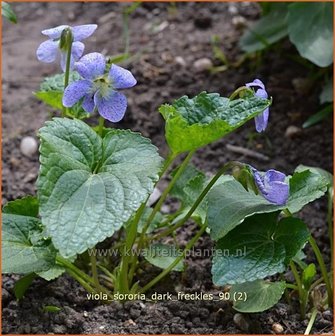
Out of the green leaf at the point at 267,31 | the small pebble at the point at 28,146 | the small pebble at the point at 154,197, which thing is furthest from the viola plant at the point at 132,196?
the green leaf at the point at 267,31

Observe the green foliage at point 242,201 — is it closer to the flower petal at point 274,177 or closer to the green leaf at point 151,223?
the flower petal at point 274,177

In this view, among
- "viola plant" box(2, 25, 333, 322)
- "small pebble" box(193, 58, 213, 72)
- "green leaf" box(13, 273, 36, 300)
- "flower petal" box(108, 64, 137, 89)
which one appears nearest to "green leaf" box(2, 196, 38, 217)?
"viola plant" box(2, 25, 333, 322)

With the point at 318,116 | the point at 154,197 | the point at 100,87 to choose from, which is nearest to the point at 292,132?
the point at 318,116

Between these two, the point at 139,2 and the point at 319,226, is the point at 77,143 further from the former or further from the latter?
the point at 139,2

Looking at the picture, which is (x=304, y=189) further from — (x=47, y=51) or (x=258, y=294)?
(x=47, y=51)

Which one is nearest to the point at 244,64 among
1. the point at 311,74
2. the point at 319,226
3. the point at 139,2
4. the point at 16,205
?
the point at 311,74

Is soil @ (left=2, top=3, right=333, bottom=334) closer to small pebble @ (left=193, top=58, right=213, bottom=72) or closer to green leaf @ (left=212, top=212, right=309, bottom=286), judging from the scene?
small pebble @ (left=193, top=58, right=213, bottom=72)
